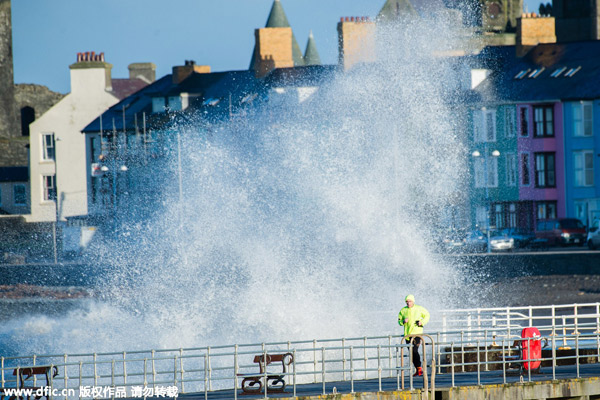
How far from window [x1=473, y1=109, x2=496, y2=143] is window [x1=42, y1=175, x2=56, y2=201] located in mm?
29225

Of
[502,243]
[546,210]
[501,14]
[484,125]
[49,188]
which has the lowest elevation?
[502,243]

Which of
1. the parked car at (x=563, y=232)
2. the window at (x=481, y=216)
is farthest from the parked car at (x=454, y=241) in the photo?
the parked car at (x=563, y=232)

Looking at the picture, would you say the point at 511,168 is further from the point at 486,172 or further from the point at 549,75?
the point at 549,75

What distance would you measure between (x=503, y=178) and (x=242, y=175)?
1950 centimetres

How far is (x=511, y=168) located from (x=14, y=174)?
35646mm

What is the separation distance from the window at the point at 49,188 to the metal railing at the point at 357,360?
38.3 meters

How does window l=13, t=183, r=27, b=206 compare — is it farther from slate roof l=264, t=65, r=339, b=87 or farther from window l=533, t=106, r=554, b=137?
window l=533, t=106, r=554, b=137

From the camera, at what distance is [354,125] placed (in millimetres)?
49750

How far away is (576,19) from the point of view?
342ft

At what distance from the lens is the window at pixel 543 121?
6088 cm

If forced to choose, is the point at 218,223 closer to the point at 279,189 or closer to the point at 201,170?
the point at 279,189

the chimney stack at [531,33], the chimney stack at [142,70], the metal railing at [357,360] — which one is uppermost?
the chimney stack at [142,70]

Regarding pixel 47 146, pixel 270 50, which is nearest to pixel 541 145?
pixel 270 50

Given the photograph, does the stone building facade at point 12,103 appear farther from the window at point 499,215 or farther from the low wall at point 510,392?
the low wall at point 510,392
